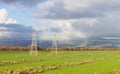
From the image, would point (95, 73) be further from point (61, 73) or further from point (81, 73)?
point (61, 73)

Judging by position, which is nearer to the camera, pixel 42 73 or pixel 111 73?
pixel 42 73

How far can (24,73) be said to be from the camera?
36.8 metres

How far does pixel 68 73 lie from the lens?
37.1 m

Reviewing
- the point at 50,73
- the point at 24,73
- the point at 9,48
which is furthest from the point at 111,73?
the point at 9,48

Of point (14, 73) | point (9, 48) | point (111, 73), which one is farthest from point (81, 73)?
point (9, 48)

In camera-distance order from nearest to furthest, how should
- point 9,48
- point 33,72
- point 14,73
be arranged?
point 14,73, point 33,72, point 9,48

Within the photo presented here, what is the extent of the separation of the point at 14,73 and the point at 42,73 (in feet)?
11.8

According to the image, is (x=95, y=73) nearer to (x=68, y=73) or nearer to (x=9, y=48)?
(x=68, y=73)

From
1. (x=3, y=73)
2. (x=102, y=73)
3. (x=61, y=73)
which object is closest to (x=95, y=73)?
(x=102, y=73)

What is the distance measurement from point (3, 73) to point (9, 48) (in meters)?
111

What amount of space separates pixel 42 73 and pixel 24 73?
210cm

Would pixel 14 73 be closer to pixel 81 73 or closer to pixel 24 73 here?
pixel 24 73

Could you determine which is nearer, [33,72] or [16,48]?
[33,72]

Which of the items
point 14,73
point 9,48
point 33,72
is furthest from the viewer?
point 9,48
